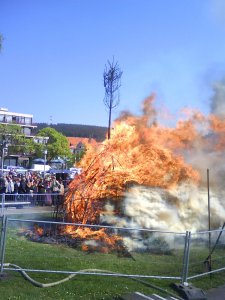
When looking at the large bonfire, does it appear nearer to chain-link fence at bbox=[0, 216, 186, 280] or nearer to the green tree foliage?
chain-link fence at bbox=[0, 216, 186, 280]

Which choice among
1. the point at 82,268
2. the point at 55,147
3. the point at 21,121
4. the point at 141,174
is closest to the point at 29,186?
the point at 141,174

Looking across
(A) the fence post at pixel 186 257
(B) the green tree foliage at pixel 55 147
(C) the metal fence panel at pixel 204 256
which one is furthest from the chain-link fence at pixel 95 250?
(B) the green tree foliage at pixel 55 147

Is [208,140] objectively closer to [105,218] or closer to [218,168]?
[218,168]

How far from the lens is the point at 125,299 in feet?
22.3

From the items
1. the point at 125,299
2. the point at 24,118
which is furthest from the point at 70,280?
the point at 24,118

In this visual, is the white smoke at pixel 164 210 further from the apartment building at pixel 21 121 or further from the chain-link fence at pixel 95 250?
A: the apartment building at pixel 21 121

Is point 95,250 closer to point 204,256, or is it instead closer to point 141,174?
point 204,256

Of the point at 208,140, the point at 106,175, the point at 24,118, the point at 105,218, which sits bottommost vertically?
the point at 105,218

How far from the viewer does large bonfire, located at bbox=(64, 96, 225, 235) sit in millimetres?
11883

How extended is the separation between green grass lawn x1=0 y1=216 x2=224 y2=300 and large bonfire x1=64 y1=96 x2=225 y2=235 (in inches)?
74.7

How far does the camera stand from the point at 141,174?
12.4m

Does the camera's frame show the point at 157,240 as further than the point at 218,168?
No

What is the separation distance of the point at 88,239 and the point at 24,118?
108m

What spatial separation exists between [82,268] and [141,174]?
466 centimetres
